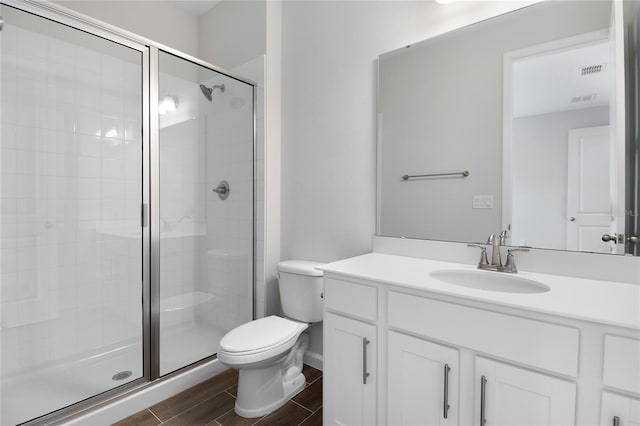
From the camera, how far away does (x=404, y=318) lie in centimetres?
118

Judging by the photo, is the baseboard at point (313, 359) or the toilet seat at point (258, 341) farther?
the baseboard at point (313, 359)

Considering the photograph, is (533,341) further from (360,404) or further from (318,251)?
(318,251)

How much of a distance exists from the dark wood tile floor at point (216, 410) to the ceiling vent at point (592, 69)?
1.95 metres

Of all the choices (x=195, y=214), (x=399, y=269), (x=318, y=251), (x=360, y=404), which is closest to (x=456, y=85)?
(x=399, y=269)

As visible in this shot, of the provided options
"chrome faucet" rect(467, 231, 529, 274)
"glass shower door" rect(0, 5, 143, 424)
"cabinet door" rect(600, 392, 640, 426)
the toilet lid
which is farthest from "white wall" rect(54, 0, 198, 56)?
"cabinet door" rect(600, 392, 640, 426)

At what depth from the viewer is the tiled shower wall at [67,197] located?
1701 millimetres

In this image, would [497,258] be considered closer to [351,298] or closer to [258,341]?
[351,298]

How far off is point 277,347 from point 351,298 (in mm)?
563

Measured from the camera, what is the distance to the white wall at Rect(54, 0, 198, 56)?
2266 mm

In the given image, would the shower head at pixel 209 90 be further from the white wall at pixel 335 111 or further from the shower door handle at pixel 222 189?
the shower door handle at pixel 222 189

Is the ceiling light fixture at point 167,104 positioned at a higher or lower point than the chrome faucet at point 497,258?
higher

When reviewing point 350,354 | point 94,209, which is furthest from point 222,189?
point 350,354

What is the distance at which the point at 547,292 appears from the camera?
1.07 metres

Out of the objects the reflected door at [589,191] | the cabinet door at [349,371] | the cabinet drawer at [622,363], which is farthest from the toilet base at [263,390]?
the reflected door at [589,191]
